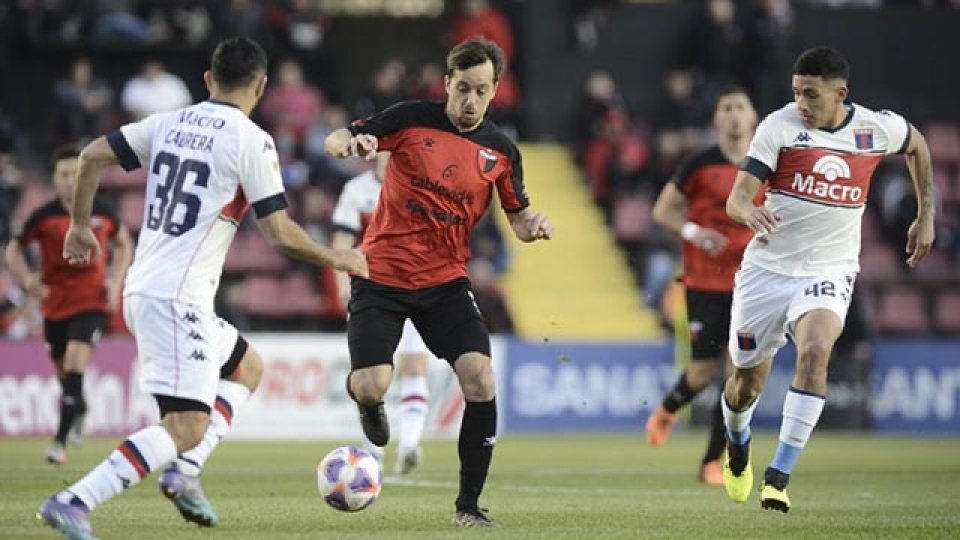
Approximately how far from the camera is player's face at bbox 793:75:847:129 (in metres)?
11.3

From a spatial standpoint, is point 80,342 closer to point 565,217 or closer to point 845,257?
point 845,257

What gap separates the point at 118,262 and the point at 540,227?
273 inches

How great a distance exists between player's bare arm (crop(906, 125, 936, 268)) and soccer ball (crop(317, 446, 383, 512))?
3.77 m

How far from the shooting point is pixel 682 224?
14773 mm

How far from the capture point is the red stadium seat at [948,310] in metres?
26.5

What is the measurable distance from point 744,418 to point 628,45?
1800 centimetres

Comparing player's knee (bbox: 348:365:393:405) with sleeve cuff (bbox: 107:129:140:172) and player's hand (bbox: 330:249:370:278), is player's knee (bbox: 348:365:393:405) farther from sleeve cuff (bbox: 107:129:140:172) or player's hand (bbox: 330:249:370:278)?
sleeve cuff (bbox: 107:129:140:172)

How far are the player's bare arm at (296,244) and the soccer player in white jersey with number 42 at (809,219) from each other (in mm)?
2992

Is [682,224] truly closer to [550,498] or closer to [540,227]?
[550,498]

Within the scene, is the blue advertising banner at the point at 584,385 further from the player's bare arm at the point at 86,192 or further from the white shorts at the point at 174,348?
the white shorts at the point at 174,348

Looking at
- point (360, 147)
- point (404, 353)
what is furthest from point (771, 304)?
point (404, 353)

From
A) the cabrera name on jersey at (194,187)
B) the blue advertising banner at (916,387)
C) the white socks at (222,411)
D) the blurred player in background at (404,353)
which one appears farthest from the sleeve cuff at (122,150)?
the blue advertising banner at (916,387)

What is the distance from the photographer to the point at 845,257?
11625 millimetres

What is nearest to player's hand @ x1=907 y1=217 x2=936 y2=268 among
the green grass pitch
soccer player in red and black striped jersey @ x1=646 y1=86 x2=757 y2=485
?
the green grass pitch
